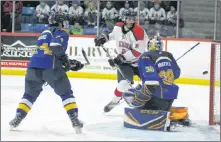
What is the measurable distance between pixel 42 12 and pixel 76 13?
551mm

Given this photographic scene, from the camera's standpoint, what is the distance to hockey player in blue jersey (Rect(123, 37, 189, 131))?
4160 mm

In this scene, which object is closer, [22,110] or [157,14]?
[22,110]

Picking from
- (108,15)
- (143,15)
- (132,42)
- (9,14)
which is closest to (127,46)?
(132,42)

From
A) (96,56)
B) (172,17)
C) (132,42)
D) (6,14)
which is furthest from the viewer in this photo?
(6,14)

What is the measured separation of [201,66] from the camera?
775 cm

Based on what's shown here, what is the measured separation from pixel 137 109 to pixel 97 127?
14.7 inches

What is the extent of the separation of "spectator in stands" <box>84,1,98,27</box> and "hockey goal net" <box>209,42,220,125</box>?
3.84 m

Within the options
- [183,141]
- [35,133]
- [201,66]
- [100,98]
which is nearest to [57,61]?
[35,133]

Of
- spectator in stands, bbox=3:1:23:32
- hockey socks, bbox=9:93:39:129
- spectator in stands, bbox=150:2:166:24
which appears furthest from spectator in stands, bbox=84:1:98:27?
hockey socks, bbox=9:93:39:129

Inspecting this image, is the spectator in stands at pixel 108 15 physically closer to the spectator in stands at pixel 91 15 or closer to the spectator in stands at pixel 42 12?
the spectator in stands at pixel 91 15

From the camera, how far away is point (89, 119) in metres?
4.80

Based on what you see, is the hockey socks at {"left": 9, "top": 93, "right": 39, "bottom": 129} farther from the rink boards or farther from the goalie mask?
the rink boards

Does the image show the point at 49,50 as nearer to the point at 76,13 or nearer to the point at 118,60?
the point at 118,60

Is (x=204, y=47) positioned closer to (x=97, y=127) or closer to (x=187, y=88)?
(x=187, y=88)
